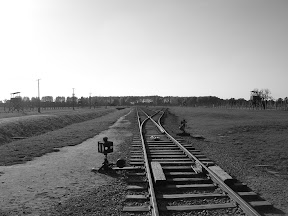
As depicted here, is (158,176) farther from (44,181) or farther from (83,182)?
(44,181)

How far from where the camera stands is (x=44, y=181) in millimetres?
7211

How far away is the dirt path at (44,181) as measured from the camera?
559cm

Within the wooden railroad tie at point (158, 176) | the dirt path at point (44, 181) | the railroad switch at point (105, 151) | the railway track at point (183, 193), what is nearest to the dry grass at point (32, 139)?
the dirt path at point (44, 181)

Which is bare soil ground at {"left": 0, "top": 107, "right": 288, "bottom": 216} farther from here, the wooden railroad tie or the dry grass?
the dry grass

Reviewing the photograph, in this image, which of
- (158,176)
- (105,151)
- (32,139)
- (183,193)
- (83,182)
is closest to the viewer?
(183,193)

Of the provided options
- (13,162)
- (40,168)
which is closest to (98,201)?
(40,168)

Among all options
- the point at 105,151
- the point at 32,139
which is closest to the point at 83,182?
the point at 105,151

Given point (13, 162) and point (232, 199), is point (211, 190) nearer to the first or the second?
point (232, 199)

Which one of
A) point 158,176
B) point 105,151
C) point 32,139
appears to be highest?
point 105,151

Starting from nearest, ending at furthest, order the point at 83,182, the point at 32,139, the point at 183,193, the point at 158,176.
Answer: the point at 183,193 → the point at 158,176 → the point at 83,182 → the point at 32,139

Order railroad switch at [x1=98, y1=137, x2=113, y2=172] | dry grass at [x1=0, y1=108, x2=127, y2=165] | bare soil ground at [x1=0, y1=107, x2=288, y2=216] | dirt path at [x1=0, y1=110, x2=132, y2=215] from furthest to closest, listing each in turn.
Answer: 1. dry grass at [x1=0, y1=108, x2=127, y2=165]
2. railroad switch at [x1=98, y1=137, x2=113, y2=172]
3. dirt path at [x1=0, y1=110, x2=132, y2=215]
4. bare soil ground at [x1=0, y1=107, x2=288, y2=216]

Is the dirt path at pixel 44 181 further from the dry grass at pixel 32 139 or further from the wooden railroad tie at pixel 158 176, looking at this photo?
the wooden railroad tie at pixel 158 176

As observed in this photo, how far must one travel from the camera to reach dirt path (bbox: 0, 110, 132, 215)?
5586 mm

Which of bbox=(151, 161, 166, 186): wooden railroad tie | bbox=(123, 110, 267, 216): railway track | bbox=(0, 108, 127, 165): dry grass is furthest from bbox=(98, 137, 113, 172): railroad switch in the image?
bbox=(0, 108, 127, 165): dry grass
